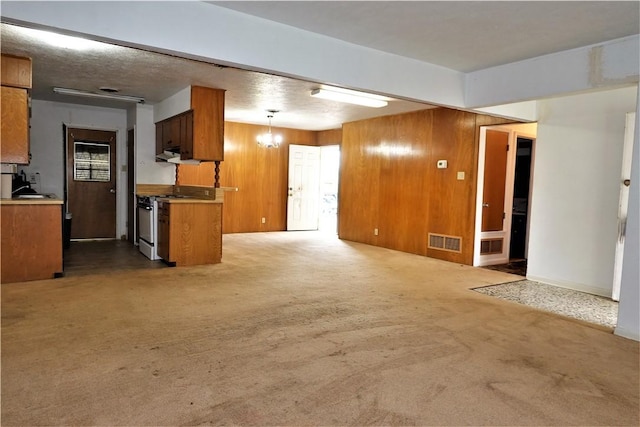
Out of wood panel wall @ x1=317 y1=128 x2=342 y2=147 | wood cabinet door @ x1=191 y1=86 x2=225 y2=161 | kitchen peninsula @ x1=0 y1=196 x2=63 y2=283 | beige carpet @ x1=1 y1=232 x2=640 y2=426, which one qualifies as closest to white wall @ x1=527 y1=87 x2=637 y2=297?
beige carpet @ x1=1 y1=232 x2=640 y2=426

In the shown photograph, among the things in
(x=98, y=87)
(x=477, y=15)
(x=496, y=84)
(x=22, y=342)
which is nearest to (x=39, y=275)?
(x=22, y=342)

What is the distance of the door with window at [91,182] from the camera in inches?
300

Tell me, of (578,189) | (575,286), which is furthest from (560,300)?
(578,189)

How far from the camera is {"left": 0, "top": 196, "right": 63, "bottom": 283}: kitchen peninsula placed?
454 cm

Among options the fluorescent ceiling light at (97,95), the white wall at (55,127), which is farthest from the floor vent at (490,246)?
the white wall at (55,127)

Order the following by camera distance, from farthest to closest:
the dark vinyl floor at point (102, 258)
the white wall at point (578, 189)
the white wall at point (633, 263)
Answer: the dark vinyl floor at point (102, 258), the white wall at point (578, 189), the white wall at point (633, 263)

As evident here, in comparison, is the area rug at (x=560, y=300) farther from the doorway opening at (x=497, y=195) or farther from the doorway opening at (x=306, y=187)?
the doorway opening at (x=306, y=187)

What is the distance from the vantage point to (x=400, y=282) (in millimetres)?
5043

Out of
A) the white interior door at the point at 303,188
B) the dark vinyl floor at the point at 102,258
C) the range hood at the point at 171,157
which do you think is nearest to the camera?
the dark vinyl floor at the point at 102,258

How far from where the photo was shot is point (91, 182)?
7.77 meters

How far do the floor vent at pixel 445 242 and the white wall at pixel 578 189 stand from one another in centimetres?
109

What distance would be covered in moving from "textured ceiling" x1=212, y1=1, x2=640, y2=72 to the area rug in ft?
8.24

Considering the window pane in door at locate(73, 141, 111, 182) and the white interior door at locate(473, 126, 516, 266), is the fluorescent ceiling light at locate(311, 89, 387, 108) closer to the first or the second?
the white interior door at locate(473, 126, 516, 266)

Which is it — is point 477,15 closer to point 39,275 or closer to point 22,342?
point 22,342
